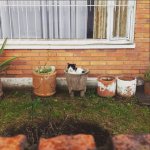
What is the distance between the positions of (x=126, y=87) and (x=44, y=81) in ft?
4.69

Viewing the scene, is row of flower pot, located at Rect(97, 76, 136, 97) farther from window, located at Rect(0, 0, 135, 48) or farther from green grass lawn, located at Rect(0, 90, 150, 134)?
window, located at Rect(0, 0, 135, 48)

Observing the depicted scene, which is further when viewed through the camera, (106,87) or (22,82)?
(22,82)

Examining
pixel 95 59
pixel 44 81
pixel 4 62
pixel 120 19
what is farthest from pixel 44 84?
pixel 120 19

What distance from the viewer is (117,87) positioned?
18.1 feet

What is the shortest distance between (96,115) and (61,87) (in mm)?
1201

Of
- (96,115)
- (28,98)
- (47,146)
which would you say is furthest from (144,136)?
(28,98)

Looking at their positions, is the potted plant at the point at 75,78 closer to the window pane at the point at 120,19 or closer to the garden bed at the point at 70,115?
the garden bed at the point at 70,115

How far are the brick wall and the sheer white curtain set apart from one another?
0.31 m

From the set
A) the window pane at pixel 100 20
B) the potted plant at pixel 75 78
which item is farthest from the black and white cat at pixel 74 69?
the window pane at pixel 100 20

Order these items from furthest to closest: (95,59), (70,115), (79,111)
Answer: (95,59) → (79,111) → (70,115)

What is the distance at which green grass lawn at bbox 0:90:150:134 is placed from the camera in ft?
14.9

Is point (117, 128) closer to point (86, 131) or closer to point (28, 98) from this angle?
point (86, 131)

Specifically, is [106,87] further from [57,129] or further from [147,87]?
[57,129]

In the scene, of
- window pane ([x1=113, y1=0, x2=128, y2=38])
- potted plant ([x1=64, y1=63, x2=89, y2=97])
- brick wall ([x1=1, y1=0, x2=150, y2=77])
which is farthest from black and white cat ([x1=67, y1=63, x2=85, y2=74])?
window pane ([x1=113, y1=0, x2=128, y2=38])
